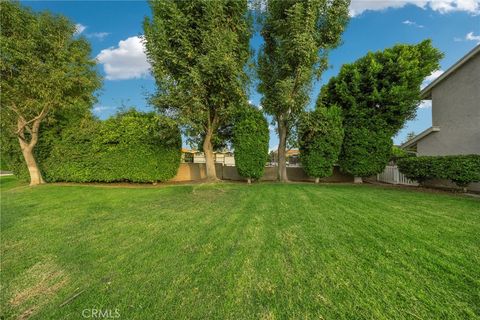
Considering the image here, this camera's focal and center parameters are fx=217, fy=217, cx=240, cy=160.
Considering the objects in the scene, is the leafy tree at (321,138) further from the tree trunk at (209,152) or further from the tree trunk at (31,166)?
the tree trunk at (31,166)

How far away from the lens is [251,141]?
41.2 ft

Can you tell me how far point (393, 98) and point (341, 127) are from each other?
9.80 feet

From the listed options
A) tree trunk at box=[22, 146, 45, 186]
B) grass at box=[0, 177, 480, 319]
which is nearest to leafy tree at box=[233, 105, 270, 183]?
grass at box=[0, 177, 480, 319]

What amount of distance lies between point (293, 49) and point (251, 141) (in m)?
5.46

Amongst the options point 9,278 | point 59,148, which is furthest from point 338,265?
point 59,148

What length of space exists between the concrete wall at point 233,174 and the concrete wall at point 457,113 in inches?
204

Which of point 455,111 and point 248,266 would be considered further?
point 455,111

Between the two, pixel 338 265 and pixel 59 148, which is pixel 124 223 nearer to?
pixel 338 265

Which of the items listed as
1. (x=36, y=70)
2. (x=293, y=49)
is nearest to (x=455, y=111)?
(x=293, y=49)

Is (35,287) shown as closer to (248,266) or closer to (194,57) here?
(248,266)

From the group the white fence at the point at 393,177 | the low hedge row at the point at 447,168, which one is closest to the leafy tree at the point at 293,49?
the low hedge row at the point at 447,168

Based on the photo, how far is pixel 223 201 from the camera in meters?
7.15

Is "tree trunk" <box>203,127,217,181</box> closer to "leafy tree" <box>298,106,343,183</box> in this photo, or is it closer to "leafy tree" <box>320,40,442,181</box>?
"leafy tree" <box>298,106,343,183</box>

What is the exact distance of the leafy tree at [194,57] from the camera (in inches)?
416
